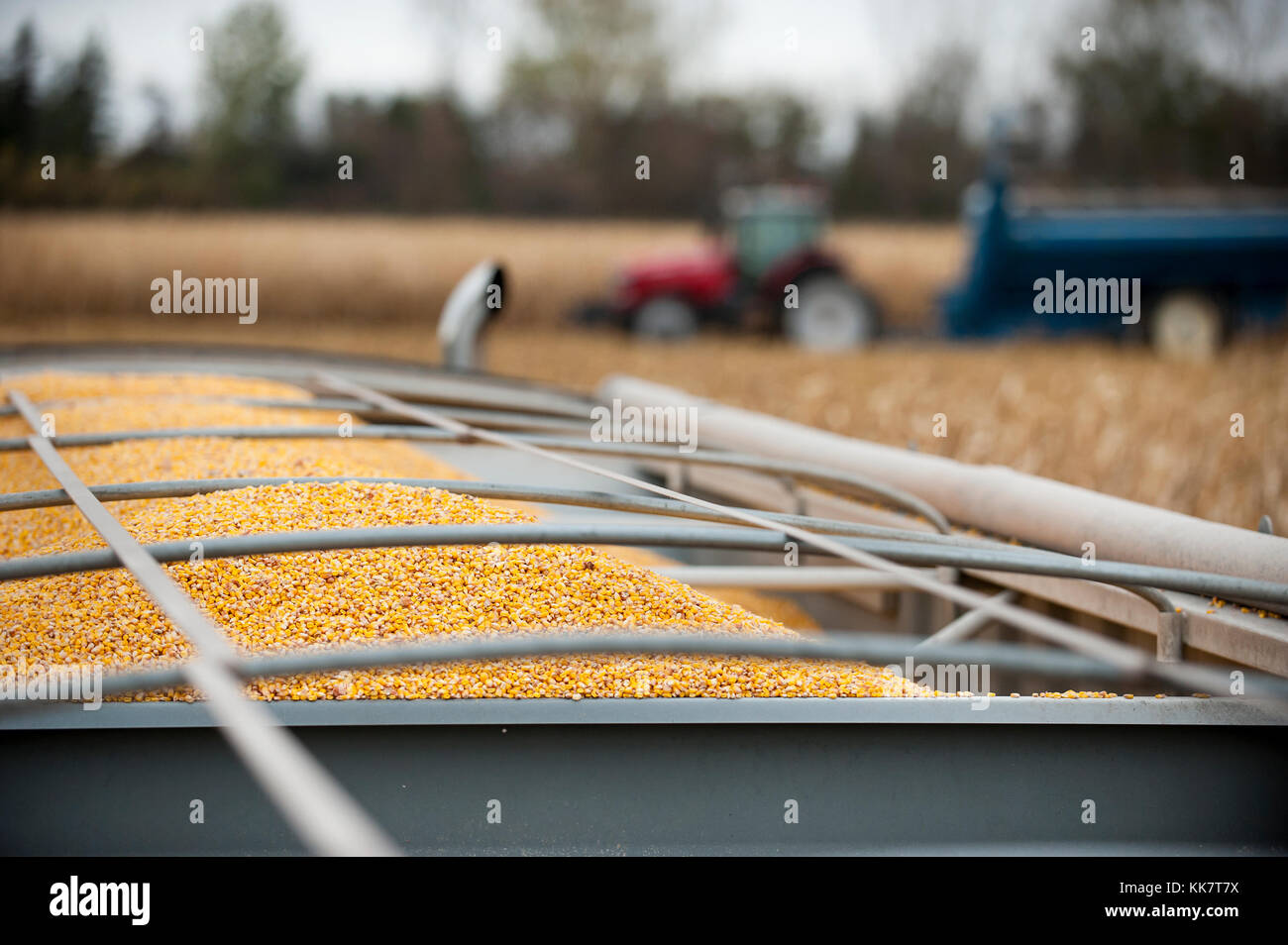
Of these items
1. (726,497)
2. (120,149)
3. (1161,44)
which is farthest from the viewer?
(1161,44)

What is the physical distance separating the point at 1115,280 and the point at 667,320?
159 inches

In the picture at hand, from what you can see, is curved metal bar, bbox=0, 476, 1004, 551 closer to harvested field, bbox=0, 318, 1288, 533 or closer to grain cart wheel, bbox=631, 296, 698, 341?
harvested field, bbox=0, 318, 1288, 533

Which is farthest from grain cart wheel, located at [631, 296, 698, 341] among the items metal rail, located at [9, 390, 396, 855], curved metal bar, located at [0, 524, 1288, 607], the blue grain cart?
metal rail, located at [9, 390, 396, 855]

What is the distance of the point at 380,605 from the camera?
1474 mm

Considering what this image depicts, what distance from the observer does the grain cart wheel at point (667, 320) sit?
12.0 metres

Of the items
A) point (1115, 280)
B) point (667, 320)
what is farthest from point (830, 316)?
point (1115, 280)

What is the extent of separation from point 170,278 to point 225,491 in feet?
46.3

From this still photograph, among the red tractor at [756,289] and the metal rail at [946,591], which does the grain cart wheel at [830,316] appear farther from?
the metal rail at [946,591]

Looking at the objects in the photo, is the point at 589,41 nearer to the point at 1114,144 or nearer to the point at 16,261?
the point at 1114,144

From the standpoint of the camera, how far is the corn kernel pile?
1368 mm

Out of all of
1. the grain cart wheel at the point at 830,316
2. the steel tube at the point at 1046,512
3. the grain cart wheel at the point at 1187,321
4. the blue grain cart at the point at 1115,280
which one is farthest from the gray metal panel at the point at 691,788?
the grain cart wheel at the point at 830,316

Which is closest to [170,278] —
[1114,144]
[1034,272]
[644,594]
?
[1034,272]

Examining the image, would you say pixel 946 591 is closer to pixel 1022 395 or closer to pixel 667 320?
pixel 1022 395
